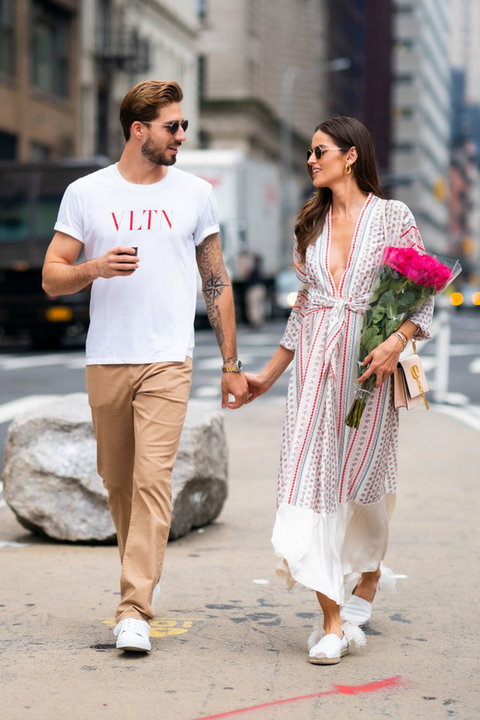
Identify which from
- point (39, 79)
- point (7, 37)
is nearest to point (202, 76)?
point (39, 79)

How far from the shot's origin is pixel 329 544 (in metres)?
4.66

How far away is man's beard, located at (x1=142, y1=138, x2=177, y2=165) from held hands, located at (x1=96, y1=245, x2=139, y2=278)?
0.40 meters

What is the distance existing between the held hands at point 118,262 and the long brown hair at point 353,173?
645 mm

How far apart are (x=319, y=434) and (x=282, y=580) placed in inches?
54.2

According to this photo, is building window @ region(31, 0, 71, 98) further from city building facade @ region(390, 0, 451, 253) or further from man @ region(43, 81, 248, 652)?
city building facade @ region(390, 0, 451, 253)

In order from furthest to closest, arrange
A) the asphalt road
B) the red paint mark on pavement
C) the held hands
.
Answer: the asphalt road
the held hands
the red paint mark on pavement

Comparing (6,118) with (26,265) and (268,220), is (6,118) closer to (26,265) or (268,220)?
(268,220)

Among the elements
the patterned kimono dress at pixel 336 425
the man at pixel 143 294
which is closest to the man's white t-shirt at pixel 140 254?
the man at pixel 143 294

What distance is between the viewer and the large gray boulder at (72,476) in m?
6.66

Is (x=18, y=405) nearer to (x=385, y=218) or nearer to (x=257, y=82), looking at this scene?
(x=385, y=218)

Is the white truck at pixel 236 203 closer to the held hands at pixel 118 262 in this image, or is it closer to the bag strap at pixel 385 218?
the bag strap at pixel 385 218

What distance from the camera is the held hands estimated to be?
14.9 ft

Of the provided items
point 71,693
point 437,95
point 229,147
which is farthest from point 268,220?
point 437,95

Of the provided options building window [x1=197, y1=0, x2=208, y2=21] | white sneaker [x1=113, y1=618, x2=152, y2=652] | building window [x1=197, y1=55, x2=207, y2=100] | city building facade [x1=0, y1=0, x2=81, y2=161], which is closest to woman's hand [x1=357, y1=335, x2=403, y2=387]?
white sneaker [x1=113, y1=618, x2=152, y2=652]
